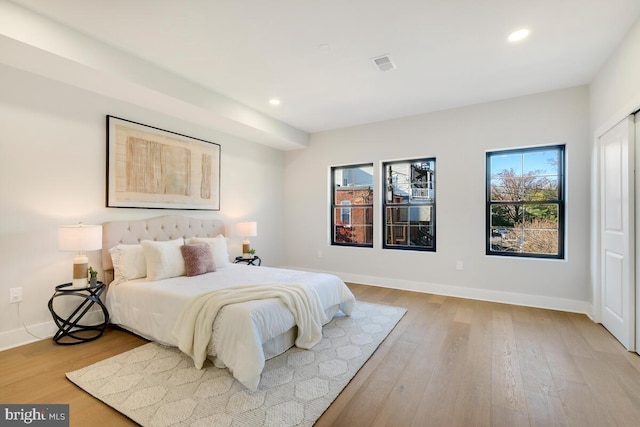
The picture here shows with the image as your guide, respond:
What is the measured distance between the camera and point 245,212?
4965 mm

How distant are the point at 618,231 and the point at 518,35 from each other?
203cm

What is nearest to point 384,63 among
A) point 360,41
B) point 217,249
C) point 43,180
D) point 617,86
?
point 360,41

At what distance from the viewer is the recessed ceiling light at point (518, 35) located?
2445mm

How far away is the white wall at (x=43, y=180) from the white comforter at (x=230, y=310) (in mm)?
613

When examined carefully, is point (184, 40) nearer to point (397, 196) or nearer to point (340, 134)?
point (340, 134)

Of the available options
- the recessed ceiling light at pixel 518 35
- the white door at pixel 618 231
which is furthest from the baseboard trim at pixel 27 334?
the white door at pixel 618 231

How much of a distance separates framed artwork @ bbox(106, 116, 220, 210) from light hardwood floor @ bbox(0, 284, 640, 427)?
154 centimetres

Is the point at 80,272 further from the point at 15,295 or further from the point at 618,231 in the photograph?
the point at 618,231

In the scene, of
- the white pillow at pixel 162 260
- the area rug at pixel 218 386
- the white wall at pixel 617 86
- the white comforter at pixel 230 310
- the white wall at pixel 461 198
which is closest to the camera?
the area rug at pixel 218 386

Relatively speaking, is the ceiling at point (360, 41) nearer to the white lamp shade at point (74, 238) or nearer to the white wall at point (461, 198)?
the white wall at point (461, 198)

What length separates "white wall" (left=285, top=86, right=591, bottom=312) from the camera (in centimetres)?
352

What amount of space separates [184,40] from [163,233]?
2.20 m

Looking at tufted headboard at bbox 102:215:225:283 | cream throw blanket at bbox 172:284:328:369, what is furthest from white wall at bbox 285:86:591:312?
cream throw blanket at bbox 172:284:328:369

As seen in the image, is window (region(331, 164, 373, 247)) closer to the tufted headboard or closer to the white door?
the tufted headboard
